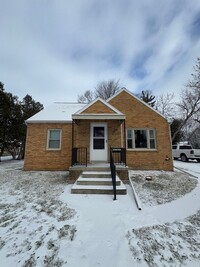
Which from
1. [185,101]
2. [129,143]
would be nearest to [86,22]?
[129,143]

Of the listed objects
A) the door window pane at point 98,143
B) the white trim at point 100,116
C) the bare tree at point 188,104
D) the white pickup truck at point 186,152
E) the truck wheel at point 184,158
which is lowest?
the truck wheel at point 184,158

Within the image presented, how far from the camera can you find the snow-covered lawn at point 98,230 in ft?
7.18

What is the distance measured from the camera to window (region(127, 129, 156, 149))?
955cm

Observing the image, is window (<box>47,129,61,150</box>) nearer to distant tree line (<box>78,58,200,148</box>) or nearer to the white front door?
the white front door

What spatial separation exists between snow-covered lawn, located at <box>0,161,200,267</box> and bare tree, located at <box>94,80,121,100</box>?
23198 millimetres

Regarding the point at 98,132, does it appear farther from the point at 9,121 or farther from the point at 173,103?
the point at 173,103

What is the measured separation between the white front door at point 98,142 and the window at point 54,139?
2.37 m

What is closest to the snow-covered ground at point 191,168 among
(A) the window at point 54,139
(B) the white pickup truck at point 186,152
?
(B) the white pickup truck at point 186,152

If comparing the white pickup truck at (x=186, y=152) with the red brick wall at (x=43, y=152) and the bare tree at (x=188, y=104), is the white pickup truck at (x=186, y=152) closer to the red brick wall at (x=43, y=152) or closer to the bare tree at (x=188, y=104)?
the bare tree at (x=188, y=104)

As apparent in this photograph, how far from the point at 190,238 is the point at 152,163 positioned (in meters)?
6.89

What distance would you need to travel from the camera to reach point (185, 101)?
70.3 feet

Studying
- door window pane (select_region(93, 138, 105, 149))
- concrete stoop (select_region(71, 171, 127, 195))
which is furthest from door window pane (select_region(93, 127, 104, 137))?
concrete stoop (select_region(71, 171, 127, 195))

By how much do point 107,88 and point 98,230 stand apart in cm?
2599

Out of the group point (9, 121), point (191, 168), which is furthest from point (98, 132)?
point (9, 121)
